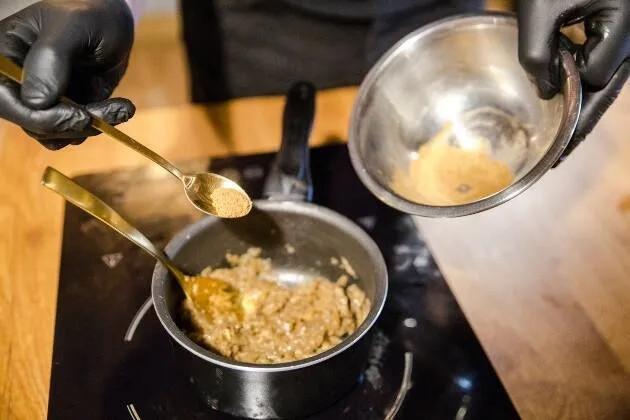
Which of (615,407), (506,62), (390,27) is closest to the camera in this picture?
→ (615,407)

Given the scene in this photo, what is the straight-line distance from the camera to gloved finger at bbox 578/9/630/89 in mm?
747

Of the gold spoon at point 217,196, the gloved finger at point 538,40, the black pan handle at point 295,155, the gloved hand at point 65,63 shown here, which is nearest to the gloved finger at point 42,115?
the gloved hand at point 65,63

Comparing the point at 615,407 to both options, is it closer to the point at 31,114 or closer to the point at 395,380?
the point at 395,380

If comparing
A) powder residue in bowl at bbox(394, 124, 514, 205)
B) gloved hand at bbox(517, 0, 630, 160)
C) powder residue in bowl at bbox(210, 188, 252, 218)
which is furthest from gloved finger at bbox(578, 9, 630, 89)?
powder residue in bowl at bbox(210, 188, 252, 218)

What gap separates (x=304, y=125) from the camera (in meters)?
0.96

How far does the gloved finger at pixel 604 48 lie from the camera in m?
0.75

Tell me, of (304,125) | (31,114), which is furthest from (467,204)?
(31,114)

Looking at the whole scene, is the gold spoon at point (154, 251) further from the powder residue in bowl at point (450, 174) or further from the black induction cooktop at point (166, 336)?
the powder residue in bowl at point (450, 174)

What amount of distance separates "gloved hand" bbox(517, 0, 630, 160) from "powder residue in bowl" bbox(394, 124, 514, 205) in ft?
0.30

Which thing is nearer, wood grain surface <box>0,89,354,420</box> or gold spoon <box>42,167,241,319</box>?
gold spoon <box>42,167,241,319</box>

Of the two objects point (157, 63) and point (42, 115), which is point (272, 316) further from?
point (157, 63)

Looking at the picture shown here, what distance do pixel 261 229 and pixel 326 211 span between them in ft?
0.29

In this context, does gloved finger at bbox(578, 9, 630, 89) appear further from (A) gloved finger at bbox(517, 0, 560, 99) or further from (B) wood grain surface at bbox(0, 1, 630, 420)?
(B) wood grain surface at bbox(0, 1, 630, 420)

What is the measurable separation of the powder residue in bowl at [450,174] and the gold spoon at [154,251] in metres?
0.23
